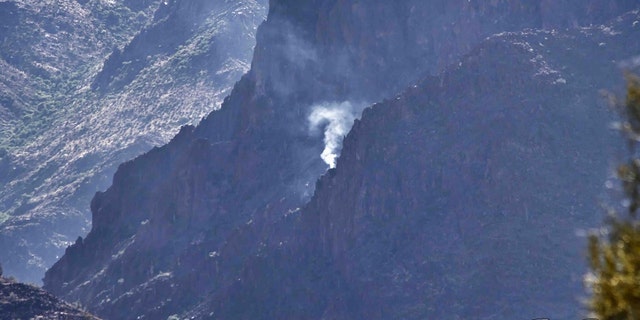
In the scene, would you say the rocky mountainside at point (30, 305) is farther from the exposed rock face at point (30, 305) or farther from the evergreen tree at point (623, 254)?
the evergreen tree at point (623, 254)

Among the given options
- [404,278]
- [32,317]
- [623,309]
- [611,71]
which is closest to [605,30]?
[611,71]

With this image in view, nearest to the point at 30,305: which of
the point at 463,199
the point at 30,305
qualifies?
the point at 30,305

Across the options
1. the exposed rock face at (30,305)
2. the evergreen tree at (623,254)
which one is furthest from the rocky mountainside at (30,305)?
the evergreen tree at (623,254)

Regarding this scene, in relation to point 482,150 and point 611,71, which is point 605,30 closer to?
point 611,71

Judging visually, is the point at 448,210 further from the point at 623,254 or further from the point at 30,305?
the point at 623,254

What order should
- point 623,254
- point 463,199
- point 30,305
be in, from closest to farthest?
point 623,254, point 30,305, point 463,199

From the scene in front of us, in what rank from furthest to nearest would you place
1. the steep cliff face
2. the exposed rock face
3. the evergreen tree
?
the steep cliff face < the exposed rock face < the evergreen tree

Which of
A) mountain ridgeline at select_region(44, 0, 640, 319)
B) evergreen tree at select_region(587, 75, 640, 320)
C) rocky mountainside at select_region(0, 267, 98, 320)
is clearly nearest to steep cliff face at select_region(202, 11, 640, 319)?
mountain ridgeline at select_region(44, 0, 640, 319)

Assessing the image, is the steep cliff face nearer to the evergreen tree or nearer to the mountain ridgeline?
the mountain ridgeline
